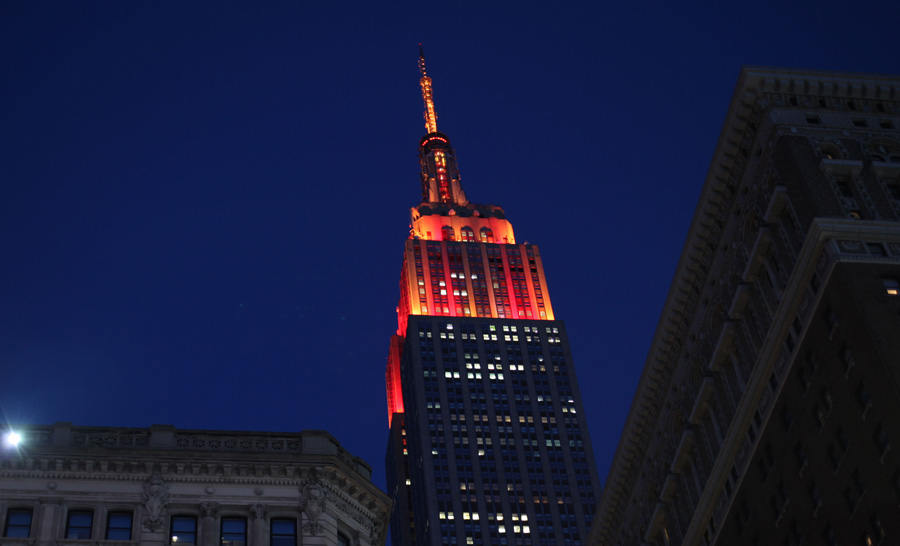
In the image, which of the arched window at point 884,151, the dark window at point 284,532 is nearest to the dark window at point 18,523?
the dark window at point 284,532

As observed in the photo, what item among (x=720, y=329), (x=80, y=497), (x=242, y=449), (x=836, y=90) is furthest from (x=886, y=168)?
(x=80, y=497)

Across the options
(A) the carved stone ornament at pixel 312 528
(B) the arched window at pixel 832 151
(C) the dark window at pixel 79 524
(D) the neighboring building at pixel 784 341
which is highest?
(B) the arched window at pixel 832 151

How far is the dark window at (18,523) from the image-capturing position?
62.1 meters

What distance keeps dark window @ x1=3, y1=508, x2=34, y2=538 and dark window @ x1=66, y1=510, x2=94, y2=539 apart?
5.97 feet

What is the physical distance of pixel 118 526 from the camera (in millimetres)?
63125

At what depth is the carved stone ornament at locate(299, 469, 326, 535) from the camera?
64.8 metres

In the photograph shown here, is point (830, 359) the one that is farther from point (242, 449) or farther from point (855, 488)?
point (242, 449)

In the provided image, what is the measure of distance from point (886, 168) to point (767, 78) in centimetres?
1136

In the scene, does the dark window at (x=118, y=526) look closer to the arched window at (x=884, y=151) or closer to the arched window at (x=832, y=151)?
the arched window at (x=832, y=151)

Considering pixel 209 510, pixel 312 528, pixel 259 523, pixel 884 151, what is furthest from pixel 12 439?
pixel 884 151

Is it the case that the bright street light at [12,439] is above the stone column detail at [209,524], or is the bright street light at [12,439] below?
above

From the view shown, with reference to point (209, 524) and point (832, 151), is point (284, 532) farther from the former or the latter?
point (832, 151)

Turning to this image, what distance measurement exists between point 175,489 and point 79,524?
479cm

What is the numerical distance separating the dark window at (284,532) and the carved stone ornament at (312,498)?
734 mm
